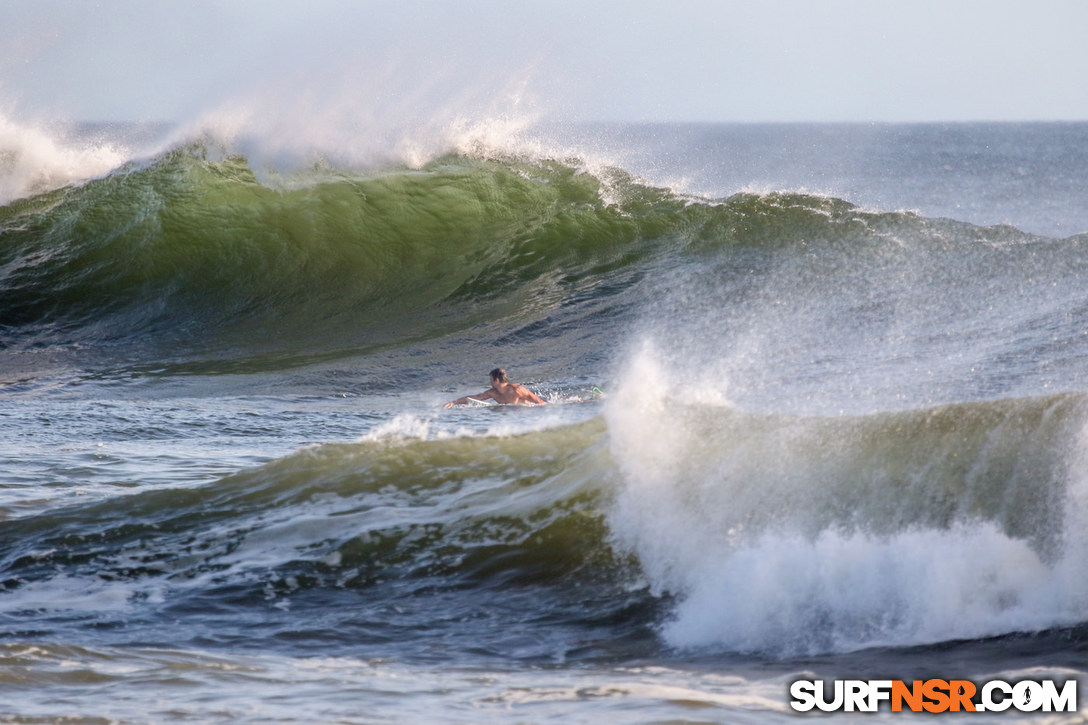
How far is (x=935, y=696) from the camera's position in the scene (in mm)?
3529

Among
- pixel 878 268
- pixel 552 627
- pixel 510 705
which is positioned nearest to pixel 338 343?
pixel 878 268

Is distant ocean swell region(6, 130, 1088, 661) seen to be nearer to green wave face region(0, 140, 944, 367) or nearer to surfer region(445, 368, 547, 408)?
surfer region(445, 368, 547, 408)

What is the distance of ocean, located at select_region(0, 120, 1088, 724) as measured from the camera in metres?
3.98

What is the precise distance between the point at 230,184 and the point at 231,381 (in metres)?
4.75

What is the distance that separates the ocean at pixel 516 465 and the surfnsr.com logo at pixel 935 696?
8cm

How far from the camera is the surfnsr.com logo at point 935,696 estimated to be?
341cm

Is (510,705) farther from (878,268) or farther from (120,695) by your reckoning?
(878,268)

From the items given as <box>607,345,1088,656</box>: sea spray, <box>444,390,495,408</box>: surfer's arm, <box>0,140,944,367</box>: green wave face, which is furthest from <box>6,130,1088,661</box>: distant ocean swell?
<box>0,140,944,367</box>: green wave face

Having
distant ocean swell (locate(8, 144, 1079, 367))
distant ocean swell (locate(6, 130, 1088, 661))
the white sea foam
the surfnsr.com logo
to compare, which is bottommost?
the surfnsr.com logo

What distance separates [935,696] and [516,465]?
313 cm

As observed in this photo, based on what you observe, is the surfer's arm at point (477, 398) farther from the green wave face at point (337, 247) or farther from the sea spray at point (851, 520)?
the sea spray at point (851, 520)

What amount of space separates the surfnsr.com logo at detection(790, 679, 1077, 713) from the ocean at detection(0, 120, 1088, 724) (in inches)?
3.0

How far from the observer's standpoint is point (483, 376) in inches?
466

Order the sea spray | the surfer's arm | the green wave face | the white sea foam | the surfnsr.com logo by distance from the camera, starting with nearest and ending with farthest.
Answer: the surfnsr.com logo → the sea spray → the surfer's arm → the green wave face → the white sea foam
